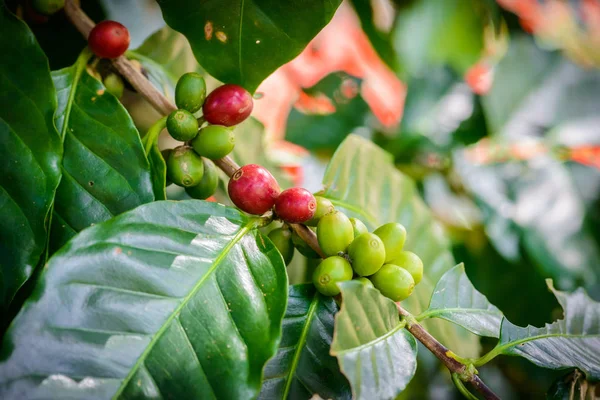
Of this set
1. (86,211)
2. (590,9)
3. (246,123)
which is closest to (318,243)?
(86,211)

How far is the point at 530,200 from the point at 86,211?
1.30 meters

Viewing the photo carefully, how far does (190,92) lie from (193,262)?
0.78 ft

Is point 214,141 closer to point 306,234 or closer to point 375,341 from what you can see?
point 306,234

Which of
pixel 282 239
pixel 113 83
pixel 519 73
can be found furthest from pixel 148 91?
pixel 519 73

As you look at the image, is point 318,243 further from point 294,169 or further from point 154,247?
point 294,169

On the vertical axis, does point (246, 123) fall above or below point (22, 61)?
below

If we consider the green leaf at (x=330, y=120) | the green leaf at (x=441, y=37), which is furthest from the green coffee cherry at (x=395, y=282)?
the green leaf at (x=441, y=37)

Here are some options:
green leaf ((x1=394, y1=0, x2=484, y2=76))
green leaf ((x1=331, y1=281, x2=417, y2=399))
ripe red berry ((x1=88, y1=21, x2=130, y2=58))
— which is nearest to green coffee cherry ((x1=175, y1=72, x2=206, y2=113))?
ripe red berry ((x1=88, y1=21, x2=130, y2=58))

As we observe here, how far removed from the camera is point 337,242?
0.58 m

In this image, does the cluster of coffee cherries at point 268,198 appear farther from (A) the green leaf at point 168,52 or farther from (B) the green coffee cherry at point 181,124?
(A) the green leaf at point 168,52

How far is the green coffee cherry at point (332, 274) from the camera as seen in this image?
1.84 ft

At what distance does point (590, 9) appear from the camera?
3.20 metres

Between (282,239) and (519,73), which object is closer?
(282,239)

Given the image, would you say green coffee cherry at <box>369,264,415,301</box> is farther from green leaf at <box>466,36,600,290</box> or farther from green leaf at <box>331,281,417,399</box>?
green leaf at <box>466,36,600,290</box>
